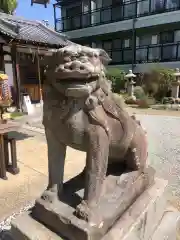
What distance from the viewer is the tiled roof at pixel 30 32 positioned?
8.14 meters

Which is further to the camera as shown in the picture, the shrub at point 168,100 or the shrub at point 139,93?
the shrub at point 139,93

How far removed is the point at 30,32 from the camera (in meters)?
9.47

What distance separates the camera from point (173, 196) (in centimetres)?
283

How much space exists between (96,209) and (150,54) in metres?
15.3

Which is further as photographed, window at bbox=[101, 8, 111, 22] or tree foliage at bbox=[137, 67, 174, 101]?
window at bbox=[101, 8, 111, 22]

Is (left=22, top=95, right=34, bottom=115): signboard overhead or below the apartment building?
below

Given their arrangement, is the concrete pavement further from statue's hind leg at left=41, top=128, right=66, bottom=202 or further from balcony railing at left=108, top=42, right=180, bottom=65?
balcony railing at left=108, top=42, right=180, bottom=65

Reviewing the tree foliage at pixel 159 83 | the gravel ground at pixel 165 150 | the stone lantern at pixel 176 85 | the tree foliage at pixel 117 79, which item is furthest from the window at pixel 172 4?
the gravel ground at pixel 165 150

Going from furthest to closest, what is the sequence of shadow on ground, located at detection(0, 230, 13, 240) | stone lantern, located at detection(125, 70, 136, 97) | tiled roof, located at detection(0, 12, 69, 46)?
1. stone lantern, located at detection(125, 70, 136, 97)
2. tiled roof, located at detection(0, 12, 69, 46)
3. shadow on ground, located at detection(0, 230, 13, 240)

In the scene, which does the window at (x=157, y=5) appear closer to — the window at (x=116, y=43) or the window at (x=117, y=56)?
the window at (x=116, y=43)

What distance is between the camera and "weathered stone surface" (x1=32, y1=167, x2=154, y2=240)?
138 centimetres

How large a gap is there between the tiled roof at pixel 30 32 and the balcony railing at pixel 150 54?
6832 millimetres

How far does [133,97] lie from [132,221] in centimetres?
1024

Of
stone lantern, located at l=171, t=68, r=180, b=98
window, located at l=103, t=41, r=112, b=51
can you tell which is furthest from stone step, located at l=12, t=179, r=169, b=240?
window, located at l=103, t=41, r=112, b=51
